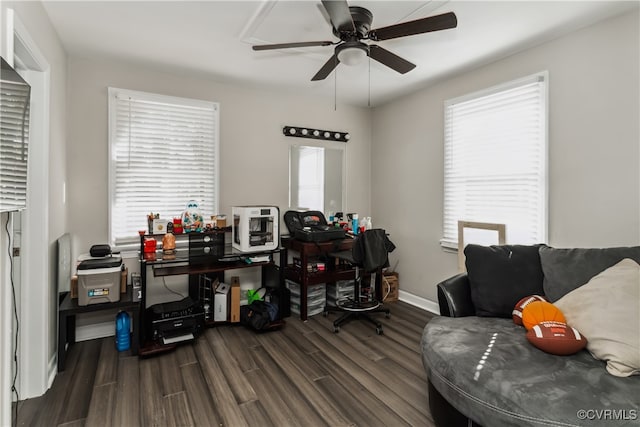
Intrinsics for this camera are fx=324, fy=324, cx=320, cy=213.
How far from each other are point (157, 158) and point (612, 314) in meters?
3.67

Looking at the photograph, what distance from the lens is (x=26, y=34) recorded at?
70.2 inches

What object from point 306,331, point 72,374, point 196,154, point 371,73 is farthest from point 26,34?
point 306,331

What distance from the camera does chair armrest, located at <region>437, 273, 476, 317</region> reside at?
2.24 m

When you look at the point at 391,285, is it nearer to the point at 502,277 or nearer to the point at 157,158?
the point at 502,277

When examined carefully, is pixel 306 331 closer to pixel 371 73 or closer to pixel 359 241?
pixel 359 241

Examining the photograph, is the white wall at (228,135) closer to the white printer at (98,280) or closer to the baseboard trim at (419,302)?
the white printer at (98,280)

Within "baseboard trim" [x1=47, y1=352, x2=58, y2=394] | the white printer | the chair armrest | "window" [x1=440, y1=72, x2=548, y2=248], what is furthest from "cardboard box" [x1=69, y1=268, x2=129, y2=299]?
"window" [x1=440, y1=72, x2=548, y2=248]

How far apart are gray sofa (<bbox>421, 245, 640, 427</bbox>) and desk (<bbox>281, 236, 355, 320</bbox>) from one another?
1458mm

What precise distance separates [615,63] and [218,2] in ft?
9.09

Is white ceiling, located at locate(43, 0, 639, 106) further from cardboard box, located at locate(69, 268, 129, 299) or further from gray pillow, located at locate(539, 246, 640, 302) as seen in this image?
cardboard box, located at locate(69, 268, 129, 299)

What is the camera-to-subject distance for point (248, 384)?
225 centimetres

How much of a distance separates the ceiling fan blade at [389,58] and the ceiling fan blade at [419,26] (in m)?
0.13

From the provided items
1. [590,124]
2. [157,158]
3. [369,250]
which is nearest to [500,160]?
[590,124]

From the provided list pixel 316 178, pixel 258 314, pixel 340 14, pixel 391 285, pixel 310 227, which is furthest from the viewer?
pixel 316 178
